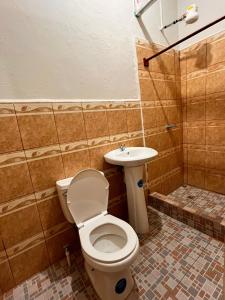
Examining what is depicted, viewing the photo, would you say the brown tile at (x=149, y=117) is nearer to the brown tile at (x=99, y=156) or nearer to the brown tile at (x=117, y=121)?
the brown tile at (x=117, y=121)

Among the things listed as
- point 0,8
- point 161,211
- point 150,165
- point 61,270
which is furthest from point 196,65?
point 61,270

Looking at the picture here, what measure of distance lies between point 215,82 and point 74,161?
1.88 m

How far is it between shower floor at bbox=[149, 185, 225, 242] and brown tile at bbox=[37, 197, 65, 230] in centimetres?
113

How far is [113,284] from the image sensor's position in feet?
3.43

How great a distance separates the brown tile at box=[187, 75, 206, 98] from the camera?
2.05m

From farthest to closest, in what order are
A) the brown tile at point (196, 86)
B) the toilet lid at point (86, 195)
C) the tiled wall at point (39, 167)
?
the brown tile at point (196, 86) < the toilet lid at point (86, 195) < the tiled wall at point (39, 167)

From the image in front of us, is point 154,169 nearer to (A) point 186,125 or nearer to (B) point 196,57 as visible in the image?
(A) point 186,125

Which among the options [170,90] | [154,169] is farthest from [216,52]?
[154,169]

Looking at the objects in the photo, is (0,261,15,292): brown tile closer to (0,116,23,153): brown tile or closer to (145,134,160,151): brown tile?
(0,116,23,153): brown tile

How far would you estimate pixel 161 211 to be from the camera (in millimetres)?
1926

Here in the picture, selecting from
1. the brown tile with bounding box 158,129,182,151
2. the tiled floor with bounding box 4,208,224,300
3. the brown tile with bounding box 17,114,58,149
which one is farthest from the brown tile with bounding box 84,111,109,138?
the tiled floor with bounding box 4,208,224,300

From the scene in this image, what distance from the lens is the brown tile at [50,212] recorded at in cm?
130

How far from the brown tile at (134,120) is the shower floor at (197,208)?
2.85 ft

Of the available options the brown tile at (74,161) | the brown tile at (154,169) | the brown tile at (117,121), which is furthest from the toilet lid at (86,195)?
the brown tile at (154,169)
